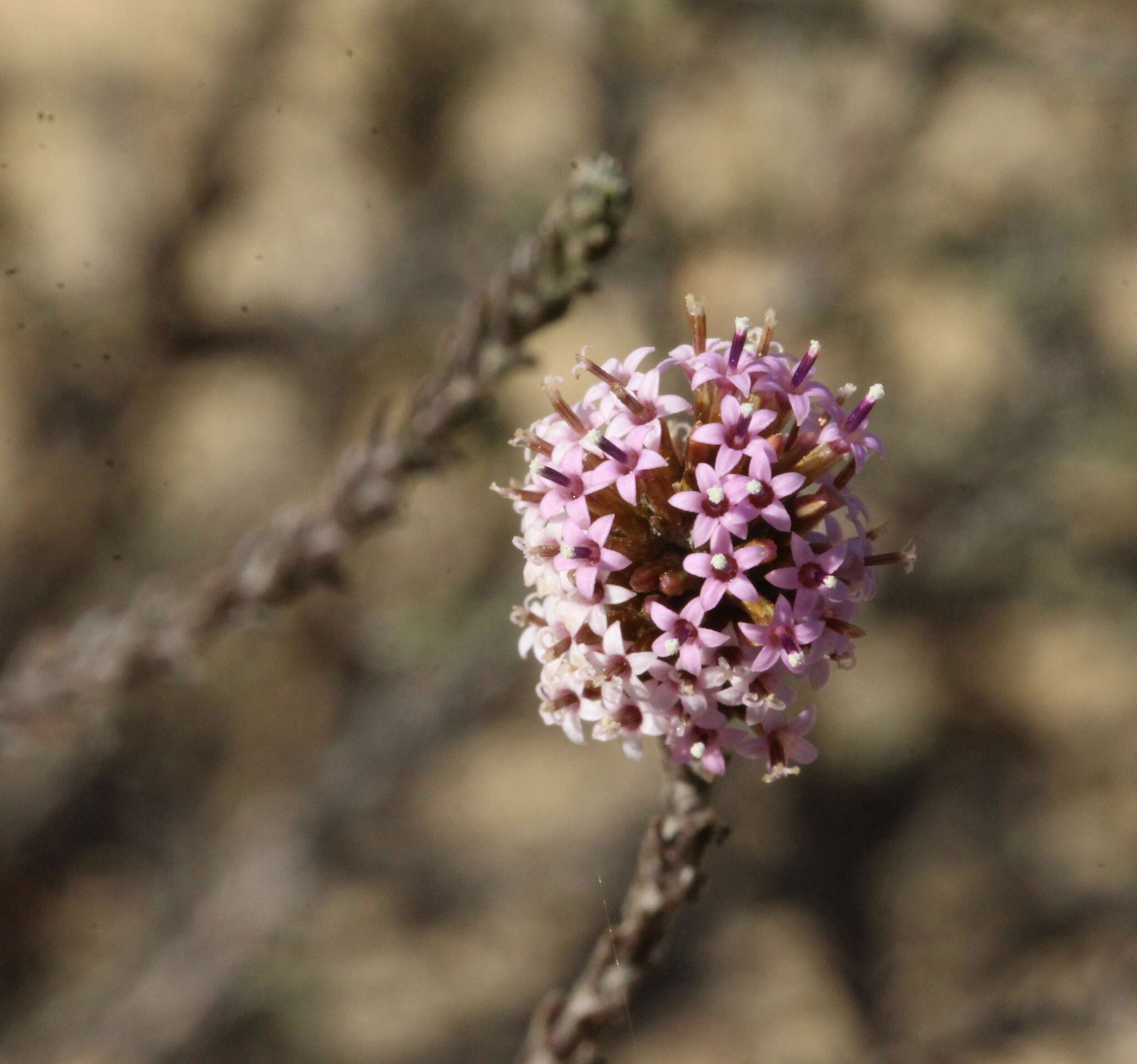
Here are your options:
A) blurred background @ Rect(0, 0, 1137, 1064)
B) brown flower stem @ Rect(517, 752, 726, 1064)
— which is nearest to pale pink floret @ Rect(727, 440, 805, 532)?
brown flower stem @ Rect(517, 752, 726, 1064)

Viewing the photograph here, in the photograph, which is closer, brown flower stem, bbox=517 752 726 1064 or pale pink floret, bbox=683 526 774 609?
pale pink floret, bbox=683 526 774 609

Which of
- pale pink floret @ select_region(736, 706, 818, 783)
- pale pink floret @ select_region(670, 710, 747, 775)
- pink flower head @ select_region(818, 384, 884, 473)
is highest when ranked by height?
pink flower head @ select_region(818, 384, 884, 473)

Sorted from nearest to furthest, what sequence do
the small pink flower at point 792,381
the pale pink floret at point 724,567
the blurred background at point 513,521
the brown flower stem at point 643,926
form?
the pale pink floret at point 724,567, the small pink flower at point 792,381, the brown flower stem at point 643,926, the blurred background at point 513,521

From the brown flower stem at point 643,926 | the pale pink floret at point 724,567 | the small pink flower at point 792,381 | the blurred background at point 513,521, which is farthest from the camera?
the blurred background at point 513,521

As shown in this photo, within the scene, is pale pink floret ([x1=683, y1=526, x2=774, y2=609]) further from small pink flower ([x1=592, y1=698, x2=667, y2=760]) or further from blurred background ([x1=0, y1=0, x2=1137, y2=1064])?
blurred background ([x1=0, y1=0, x2=1137, y2=1064])

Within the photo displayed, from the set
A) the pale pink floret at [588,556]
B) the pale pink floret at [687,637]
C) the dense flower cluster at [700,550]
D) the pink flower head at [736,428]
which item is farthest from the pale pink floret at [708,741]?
the pink flower head at [736,428]

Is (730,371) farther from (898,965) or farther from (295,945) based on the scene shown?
(898,965)

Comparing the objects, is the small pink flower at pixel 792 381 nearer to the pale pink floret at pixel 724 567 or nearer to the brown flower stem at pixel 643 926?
the pale pink floret at pixel 724 567
